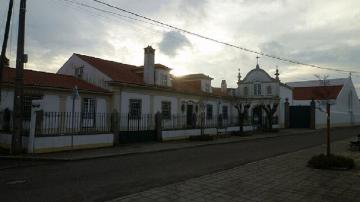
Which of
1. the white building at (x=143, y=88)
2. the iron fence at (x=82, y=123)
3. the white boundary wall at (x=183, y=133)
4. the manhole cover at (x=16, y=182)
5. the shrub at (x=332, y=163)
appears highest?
the white building at (x=143, y=88)

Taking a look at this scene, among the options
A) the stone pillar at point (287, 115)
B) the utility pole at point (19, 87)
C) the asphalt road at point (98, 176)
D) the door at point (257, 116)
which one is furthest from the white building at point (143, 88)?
the stone pillar at point (287, 115)

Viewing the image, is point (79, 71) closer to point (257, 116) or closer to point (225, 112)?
point (225, 112)

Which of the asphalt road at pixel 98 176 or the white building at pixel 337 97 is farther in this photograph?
the white building at pixel 337 97

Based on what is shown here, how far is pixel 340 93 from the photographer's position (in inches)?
2084

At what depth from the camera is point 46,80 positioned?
21.0 m

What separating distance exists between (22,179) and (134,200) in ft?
14.3

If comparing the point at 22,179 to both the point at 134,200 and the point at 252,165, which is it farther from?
the point at 252,165

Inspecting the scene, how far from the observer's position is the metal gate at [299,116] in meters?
41.7

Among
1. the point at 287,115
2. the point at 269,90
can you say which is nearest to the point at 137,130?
the point at 269,90

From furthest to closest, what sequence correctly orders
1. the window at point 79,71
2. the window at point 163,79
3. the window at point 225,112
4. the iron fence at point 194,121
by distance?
the window at point 225,112 → the window at point 163,79 → the iron fence at point 194,121 → the window at point 79,71

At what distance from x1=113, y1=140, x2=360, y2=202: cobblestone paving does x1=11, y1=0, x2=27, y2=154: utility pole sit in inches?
364

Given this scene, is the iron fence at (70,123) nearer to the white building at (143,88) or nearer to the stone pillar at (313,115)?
the white building at (143,88)

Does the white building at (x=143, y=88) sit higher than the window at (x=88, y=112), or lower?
higher

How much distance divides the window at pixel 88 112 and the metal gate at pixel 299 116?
27.8 metres
